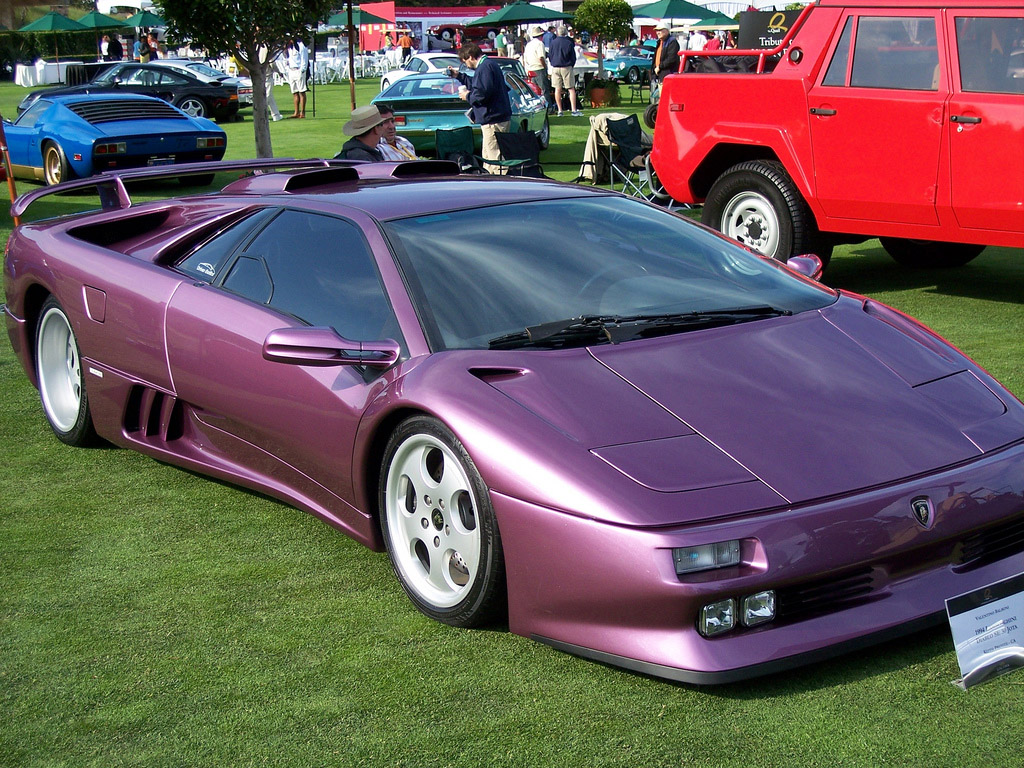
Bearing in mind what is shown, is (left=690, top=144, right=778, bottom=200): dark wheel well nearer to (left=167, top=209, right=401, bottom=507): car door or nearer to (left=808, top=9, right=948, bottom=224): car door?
(left=808, top=9, right=948, bottom=224): car door

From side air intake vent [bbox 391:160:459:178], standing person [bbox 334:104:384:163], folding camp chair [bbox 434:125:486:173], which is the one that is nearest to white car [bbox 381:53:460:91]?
folding camp chair [bbox 434:125:486:173]

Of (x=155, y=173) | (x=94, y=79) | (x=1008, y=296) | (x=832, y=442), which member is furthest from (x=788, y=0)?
(x=832, y=442)

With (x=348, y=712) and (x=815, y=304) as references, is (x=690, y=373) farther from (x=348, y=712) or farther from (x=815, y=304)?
(x=348, y=712)

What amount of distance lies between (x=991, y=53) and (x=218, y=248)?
4.74m

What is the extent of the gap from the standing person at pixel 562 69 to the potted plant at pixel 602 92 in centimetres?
269

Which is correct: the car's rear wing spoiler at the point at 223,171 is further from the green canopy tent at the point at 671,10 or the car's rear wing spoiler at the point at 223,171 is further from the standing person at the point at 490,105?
the green canopy tent at the point at 671,10

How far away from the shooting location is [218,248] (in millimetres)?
4281

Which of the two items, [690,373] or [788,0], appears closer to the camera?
[690,373]

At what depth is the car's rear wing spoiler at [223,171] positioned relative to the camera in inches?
178

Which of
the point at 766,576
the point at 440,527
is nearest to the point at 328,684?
the point at 440,527

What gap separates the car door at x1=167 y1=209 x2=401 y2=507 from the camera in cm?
348

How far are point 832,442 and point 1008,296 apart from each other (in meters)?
5.31

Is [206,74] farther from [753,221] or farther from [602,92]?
[753,221]

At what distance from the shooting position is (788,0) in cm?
3167
